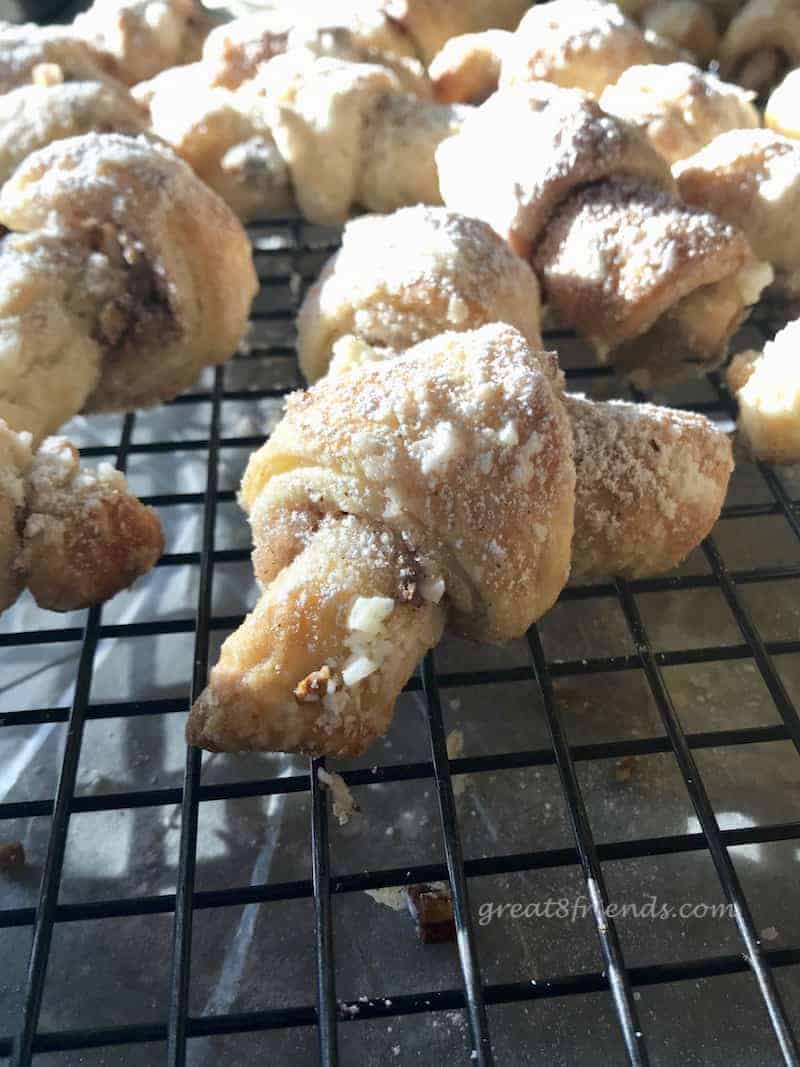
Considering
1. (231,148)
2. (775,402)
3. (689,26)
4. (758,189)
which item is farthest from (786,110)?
(231,148)

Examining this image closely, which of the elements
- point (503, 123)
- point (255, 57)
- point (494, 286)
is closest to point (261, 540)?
point (494, 286)

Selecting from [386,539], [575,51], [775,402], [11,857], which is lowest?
[11,857]

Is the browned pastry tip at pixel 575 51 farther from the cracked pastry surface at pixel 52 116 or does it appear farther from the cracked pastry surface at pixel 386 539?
the cracked pastry surface at pixel 386 539

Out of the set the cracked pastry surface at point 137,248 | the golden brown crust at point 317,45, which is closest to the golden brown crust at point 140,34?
the golden brown crust at point 317,45

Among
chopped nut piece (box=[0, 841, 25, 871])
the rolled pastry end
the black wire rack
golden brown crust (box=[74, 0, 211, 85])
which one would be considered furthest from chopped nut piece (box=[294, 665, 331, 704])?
golden brown crust (box=[74, 0, 211, 85])

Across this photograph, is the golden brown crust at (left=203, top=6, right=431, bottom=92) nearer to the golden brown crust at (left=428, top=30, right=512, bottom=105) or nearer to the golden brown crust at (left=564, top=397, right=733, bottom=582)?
the golden brown crust at (left=428, top=30, right=512, bottom=105)

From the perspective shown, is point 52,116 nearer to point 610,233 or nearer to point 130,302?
point 130,302

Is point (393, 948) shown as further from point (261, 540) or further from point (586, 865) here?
point (261, 540)

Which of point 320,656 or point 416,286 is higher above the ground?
point 416,286
